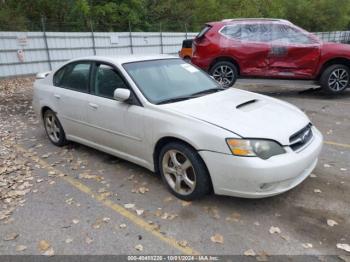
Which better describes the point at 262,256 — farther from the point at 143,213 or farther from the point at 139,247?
the point at 143,213

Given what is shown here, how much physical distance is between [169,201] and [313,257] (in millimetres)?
1597

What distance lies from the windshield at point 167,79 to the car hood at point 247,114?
25 cm

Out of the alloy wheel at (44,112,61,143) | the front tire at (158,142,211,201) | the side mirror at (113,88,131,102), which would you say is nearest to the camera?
the front tire at (158,142,211,201)

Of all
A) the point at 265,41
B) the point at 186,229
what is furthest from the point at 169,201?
the point at 265,41

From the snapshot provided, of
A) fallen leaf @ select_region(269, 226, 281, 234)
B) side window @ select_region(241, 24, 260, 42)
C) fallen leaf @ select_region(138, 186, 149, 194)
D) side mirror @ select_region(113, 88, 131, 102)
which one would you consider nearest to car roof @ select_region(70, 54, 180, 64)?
side mirror @ select_region(113, 88, 131, 102)

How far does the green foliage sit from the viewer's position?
67.1 ft

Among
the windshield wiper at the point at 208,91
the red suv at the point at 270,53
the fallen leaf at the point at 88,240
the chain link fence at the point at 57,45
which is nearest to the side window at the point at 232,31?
the red suv at the point at 270,53

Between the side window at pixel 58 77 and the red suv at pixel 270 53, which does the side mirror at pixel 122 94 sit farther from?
the red suv at pixel 270 53

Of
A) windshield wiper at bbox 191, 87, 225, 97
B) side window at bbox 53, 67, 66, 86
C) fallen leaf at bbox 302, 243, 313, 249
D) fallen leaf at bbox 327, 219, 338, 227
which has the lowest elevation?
fallen leaf at bbox 302, 243, 313, 249

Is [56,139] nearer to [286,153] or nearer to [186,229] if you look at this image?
[186,229]

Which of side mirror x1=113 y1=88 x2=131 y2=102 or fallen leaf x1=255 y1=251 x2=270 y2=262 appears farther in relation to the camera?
side mirror x1=113 y1=88 x2=131 y2=102

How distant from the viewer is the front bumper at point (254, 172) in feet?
10.4

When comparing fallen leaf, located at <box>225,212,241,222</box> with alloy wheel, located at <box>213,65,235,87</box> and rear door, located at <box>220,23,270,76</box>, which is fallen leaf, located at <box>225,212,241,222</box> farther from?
rear door, located at <box>220,23,270,76</box>

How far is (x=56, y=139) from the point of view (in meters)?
5.71
